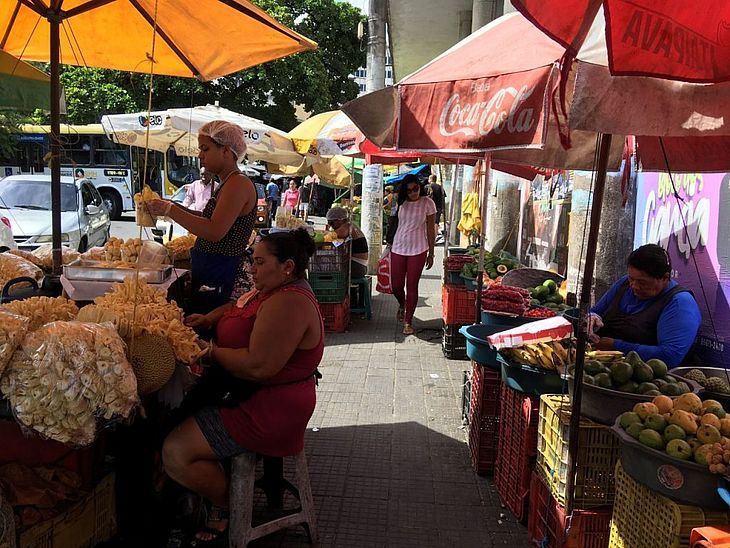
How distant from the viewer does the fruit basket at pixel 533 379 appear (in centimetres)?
348

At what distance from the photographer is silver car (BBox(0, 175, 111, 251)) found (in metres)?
11.3

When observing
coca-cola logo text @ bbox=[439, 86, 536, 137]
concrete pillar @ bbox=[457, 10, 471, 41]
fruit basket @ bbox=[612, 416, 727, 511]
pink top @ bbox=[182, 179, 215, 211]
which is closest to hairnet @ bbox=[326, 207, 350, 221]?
pink top @ bbox=[182, 179, 215, 211]

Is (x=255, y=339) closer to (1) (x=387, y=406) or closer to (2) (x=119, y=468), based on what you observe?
(2) (x=119, y=468)

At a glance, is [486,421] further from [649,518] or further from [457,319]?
[457,319]

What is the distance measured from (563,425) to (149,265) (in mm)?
2630

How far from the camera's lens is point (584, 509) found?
3.00m

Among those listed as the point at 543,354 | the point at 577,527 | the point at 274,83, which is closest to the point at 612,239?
the point at 543,354

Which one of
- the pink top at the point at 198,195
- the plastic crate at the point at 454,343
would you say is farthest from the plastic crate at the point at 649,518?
the pink top at the point at 198,195

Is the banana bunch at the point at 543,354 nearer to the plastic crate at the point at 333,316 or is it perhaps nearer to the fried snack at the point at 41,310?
the fried snack at the point at 41,310

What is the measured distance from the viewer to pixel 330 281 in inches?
332

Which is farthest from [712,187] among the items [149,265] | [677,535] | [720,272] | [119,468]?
[119,468]

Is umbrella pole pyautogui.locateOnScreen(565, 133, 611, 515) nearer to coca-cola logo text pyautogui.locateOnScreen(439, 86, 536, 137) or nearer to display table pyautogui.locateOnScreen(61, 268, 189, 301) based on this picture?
coca-cola logo text pyautogui.locateOnScreen(439, 86, 536, 137)

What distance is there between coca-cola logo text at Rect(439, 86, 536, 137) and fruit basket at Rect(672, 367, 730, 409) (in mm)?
1723

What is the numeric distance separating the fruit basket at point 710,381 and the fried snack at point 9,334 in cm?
327
